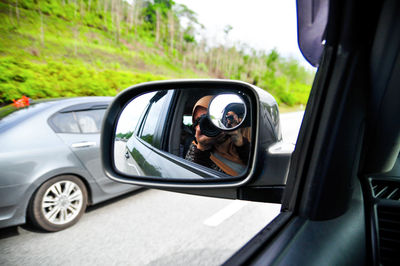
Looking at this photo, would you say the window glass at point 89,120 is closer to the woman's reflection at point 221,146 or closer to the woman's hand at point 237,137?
the woman's reflection at point 221,146

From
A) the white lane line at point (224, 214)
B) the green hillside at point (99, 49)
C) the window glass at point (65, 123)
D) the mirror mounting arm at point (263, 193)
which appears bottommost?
the white lane line at point (224, 214)

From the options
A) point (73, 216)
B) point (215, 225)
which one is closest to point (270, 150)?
point (215, 225)

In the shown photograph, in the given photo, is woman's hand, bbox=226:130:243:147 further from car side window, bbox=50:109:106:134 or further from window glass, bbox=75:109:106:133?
window glass, bbox=75:109:106:133

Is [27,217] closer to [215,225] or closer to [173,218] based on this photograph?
[173,218]

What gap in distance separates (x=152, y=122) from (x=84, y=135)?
8.71 ft

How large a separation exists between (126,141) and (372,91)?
119cm

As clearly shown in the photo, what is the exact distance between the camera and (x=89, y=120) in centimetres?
397

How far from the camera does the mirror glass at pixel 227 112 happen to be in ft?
2.97

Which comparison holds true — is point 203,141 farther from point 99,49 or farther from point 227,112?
point 99,49

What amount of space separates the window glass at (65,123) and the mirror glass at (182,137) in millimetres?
2557

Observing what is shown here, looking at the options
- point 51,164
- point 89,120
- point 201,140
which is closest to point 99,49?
point 89,120

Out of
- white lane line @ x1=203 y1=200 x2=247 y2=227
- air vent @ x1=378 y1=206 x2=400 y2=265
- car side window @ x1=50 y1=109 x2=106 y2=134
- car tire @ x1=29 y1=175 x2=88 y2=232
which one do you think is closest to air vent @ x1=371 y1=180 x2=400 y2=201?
air vent @ x1=378 y1=206 x2=400 y2=265

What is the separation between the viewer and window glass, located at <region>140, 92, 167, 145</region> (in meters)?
1.51

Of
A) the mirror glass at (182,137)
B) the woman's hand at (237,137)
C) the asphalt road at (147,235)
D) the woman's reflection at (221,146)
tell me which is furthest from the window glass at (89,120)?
the woman's hand at (237,137)
